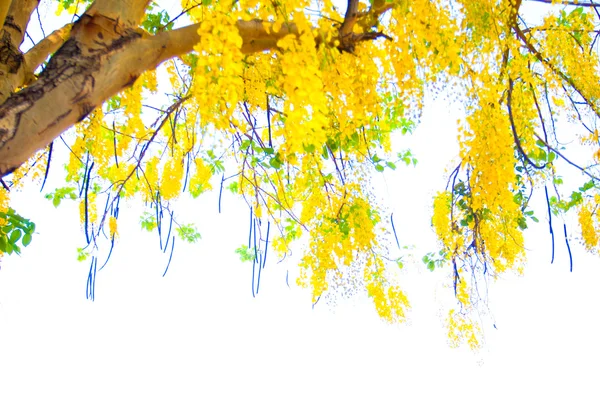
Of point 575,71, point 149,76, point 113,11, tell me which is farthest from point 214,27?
point 575,71

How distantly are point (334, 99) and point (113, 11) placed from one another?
685 mm

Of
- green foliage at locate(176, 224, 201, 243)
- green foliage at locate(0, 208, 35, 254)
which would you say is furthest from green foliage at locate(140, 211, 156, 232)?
green foliage at locate(0, 208, 35, 254)

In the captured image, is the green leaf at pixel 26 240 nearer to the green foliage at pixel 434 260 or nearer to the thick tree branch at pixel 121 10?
the thick tree branch at pixel 121 10

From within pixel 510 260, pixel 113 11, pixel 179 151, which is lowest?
pixel 113 11

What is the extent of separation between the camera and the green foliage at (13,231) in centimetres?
212

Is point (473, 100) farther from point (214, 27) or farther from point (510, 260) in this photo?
point (510, 260)

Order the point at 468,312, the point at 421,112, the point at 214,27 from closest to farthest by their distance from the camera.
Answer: the point at 214,27 → the point at 421,112 → the point at 468,312

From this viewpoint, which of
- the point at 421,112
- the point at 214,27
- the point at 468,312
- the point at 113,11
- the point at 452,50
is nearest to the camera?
the point at 214,27

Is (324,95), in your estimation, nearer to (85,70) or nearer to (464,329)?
(85,70)

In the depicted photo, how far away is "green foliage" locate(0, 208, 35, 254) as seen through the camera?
2121 mm

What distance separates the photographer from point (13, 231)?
2170 mm

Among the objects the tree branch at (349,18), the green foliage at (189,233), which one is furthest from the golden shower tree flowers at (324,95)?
the green foliage at (189,233)

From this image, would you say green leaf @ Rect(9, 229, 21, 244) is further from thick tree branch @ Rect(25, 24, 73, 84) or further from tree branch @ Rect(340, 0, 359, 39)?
tree branch @ Rect(340, 0, 359, 39)

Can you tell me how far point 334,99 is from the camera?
1718 millimetres
